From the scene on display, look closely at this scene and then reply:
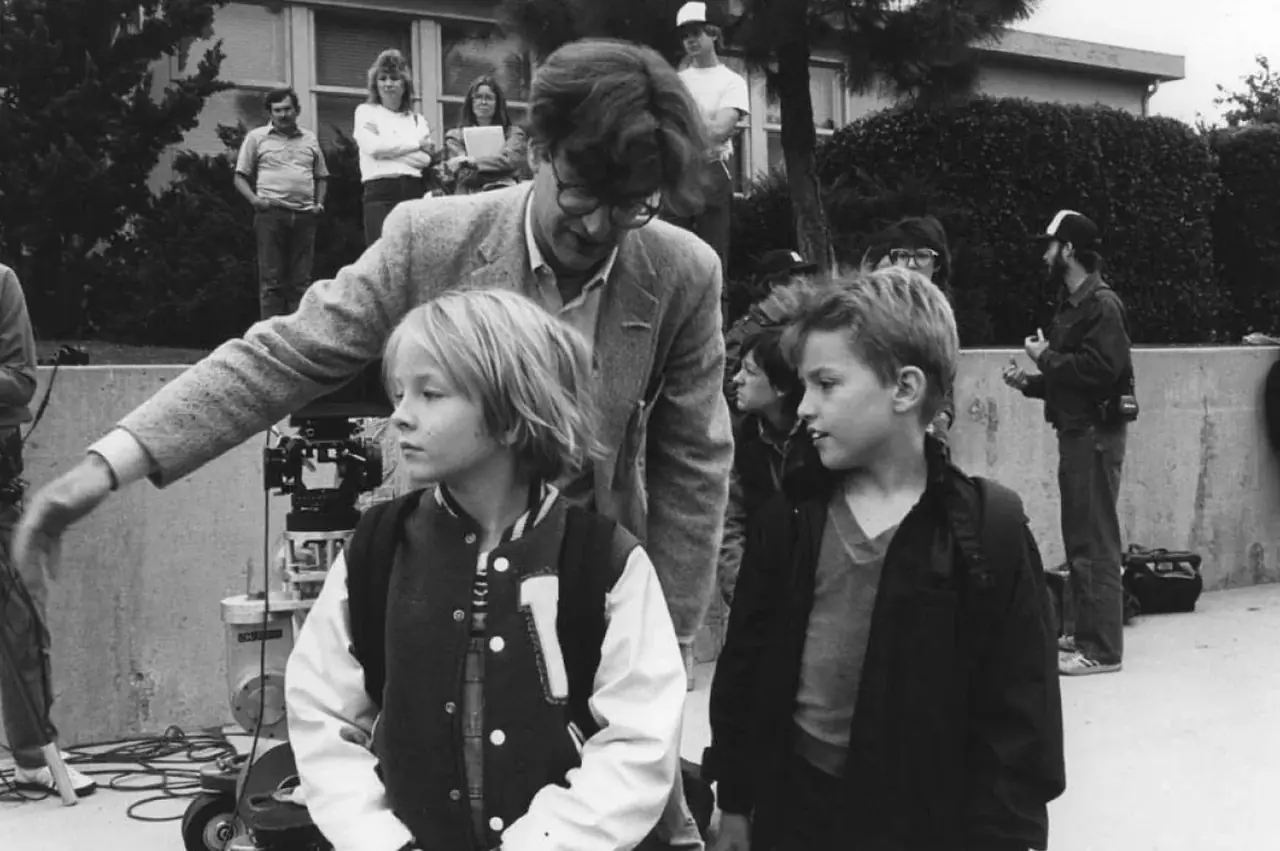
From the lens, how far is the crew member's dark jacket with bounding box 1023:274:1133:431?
6301mm

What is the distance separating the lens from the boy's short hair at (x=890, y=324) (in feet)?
8.56

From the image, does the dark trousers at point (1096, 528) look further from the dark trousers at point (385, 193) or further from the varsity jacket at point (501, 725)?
the varsity jacket at point (501, 725)

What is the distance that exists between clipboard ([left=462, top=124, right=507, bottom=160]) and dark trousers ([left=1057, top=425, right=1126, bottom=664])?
3329 mm

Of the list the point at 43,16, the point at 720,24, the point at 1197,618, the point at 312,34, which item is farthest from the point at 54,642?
the point at 312,34

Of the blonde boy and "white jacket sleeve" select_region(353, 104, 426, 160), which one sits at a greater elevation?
"white jacket sleeve" select_region(353, 104, 426, 160)

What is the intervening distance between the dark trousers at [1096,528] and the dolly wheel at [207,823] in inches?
161

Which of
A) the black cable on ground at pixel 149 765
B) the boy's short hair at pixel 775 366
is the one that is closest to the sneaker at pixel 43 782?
the black cable on ground at pixel 149 765

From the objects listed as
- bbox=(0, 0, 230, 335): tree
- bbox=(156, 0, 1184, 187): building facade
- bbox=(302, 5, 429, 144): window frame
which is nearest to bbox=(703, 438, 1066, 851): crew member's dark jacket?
bbox=(156, 0, 1184, 187): building facade

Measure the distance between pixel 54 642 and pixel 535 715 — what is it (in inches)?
156

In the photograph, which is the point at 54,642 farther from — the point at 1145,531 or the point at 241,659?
the point at 1145,531

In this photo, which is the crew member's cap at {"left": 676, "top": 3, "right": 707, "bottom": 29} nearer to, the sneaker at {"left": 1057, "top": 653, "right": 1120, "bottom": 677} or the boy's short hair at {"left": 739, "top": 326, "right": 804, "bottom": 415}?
the boy's short hair at {"left": 739, "top": 326, "right": 804, "bottom": 415}

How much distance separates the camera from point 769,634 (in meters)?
2.62

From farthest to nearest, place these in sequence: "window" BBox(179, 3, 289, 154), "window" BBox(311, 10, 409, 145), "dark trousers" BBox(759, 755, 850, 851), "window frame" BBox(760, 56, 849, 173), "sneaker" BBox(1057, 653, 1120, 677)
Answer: "window frame" BBox(760, 56, 849, 173) < "window" BBox(311, 10, 409, 145) < "window" BBox(179, 3, 289, 154) < "sneaker" BBox(1057, 653, 1120, 677) < "dark trousers" BBox(759, 755, 850, 851)

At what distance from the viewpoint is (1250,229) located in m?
15.0
